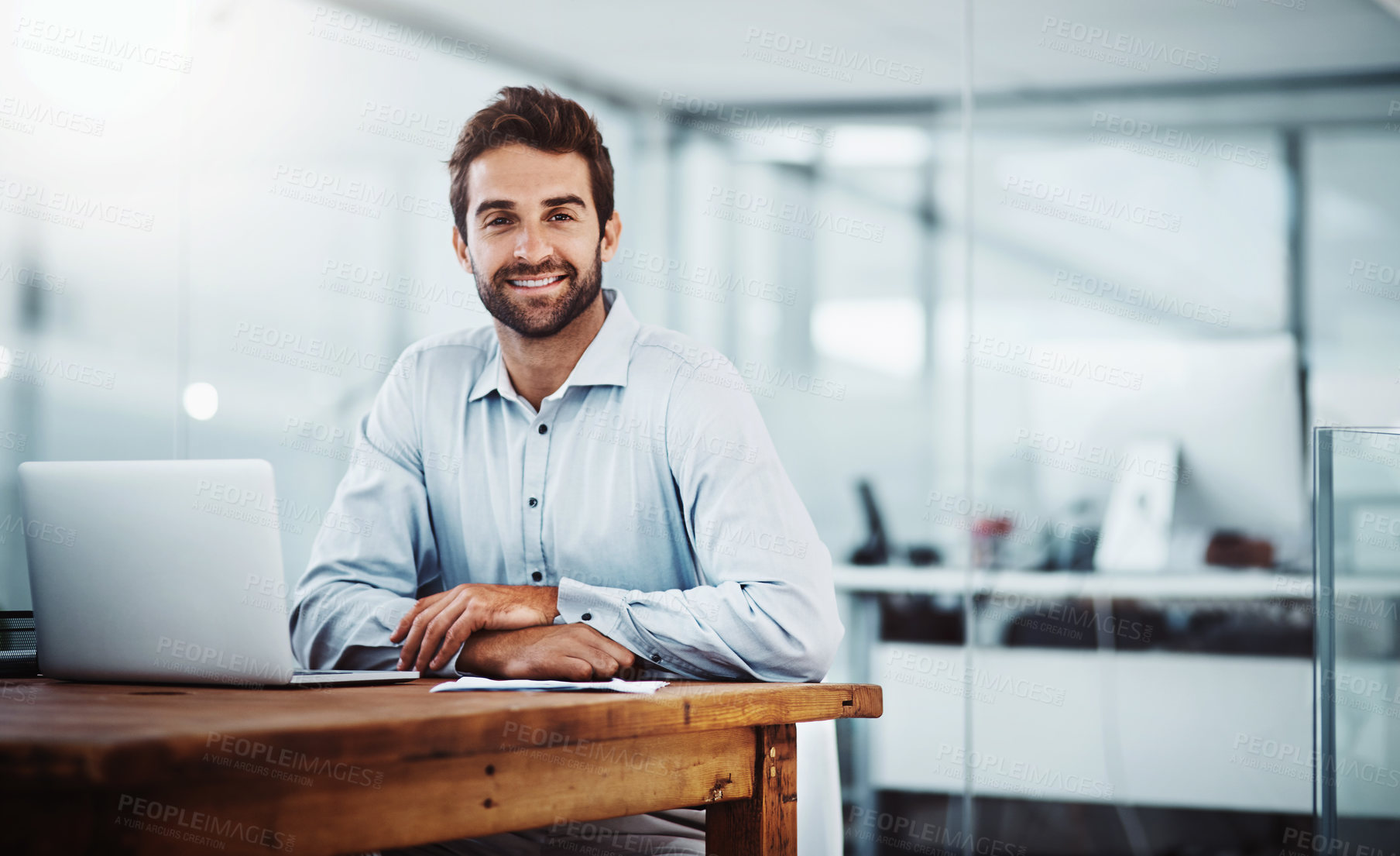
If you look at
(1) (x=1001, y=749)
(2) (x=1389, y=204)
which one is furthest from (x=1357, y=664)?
(2) (x=1389, y=204)

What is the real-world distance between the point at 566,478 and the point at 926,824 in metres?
2.10

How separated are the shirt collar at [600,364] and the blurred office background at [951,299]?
1.50 meters

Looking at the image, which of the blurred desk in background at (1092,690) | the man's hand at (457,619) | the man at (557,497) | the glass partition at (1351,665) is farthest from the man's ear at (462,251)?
the blurred desk in background at (1092,690)

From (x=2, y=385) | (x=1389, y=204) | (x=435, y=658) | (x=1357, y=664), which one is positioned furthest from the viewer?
(x=1389, y=204)

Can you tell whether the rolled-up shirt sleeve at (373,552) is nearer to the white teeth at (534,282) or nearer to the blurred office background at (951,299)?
the white teeth at (534,282)

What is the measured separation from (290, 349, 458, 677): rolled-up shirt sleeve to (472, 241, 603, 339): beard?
0.64ft

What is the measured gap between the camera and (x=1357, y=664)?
1999 millimetres

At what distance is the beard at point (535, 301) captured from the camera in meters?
1.94

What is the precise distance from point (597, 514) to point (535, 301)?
0.38 metres

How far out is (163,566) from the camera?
1276 mm

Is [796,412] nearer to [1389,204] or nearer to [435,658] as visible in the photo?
[1389,204]

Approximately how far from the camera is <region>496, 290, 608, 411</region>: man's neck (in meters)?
1.94

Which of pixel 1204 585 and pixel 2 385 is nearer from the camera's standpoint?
pixel 2 385

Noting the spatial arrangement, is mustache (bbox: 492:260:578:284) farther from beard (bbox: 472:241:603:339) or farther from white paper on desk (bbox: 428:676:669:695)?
white paper on desk (bbox: 428:676:669:695)
